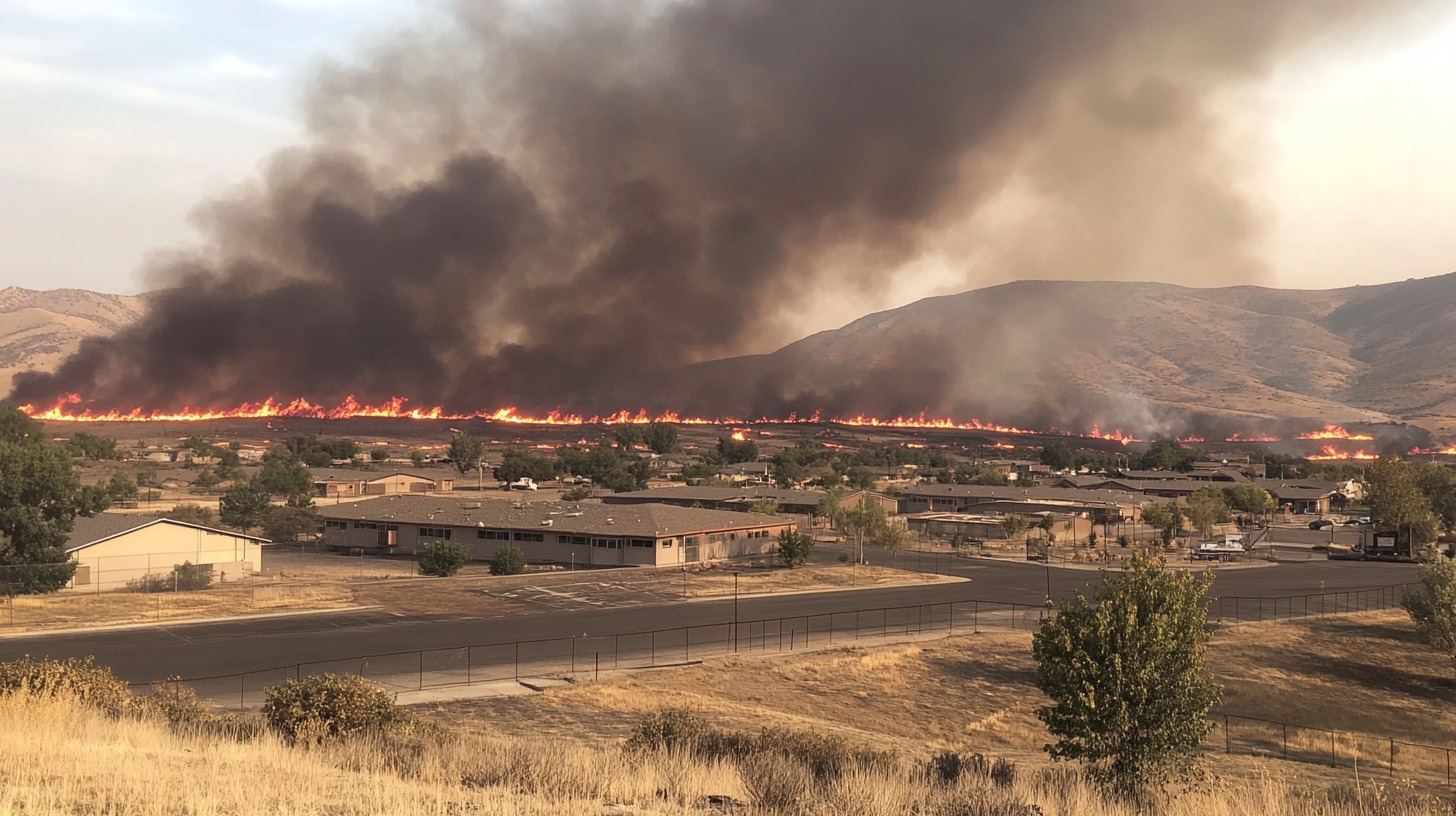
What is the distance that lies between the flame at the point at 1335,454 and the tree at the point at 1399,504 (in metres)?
107

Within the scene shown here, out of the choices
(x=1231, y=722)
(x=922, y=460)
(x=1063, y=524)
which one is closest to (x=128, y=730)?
(x=1231, y=722)

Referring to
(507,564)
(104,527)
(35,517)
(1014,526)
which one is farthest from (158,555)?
(1014,526)

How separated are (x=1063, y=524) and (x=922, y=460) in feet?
256

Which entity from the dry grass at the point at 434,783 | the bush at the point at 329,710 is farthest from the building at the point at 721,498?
the dry grass at the point at 434,783

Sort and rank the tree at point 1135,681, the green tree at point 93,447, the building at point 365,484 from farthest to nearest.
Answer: the green tree at point 93,447 → the building at point 365,484 → the tree at point 1135,681

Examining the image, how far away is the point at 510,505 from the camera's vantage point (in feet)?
223

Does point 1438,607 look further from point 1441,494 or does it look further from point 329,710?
point 1441,494

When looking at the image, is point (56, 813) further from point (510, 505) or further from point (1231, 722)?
point (510, 505)

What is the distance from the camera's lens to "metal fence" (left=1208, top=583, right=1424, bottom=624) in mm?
46531

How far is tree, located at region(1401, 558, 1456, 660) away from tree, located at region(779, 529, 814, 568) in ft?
93.2

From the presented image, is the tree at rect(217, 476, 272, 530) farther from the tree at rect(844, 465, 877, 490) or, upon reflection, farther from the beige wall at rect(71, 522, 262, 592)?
the tree at rect(844, 465, 877, 490)

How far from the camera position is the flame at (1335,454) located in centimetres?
17588

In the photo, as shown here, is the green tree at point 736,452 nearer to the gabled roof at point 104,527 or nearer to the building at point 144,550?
the building at point 144,550

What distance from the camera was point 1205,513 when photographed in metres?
80.4
